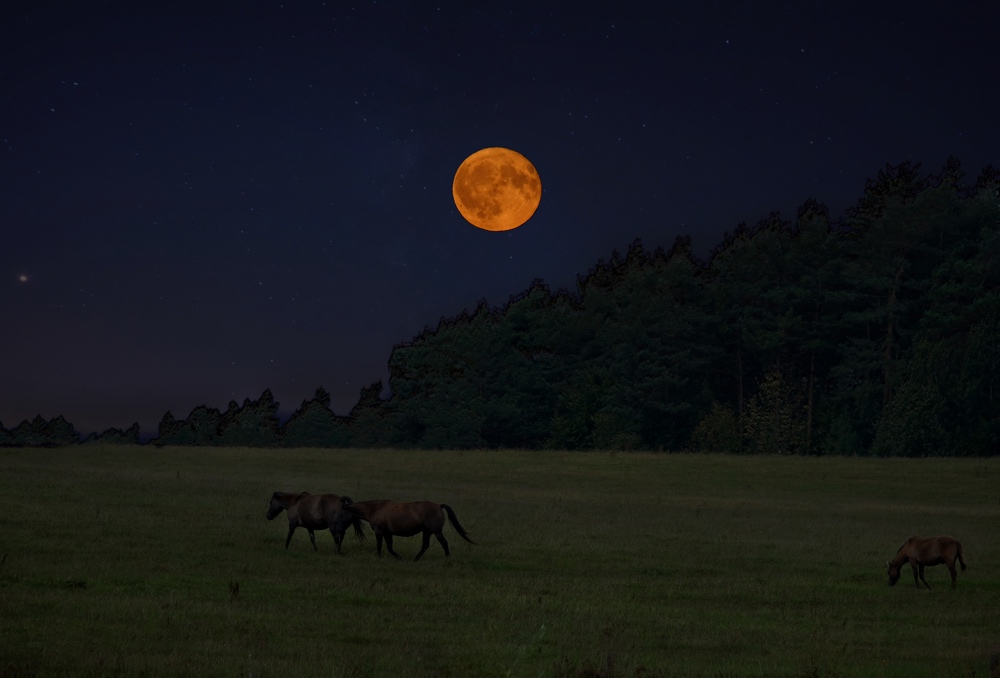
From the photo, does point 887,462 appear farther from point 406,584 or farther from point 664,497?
point 406,584

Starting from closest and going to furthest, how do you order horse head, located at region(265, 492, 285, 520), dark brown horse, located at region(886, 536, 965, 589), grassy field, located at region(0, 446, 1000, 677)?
grassy field, located at region(0, 446, 1000, 677) < dark brown horse, located at region(886, 536, 965, 589) < horse head, located at region(265, 492, 285, 520)

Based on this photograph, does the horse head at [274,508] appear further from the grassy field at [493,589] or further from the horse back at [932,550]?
the horse back at [932,550]

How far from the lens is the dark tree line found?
6956cm

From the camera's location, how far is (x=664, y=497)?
43844 millimetres

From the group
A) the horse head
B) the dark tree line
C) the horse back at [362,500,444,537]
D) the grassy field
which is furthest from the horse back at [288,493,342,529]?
the dark tree line

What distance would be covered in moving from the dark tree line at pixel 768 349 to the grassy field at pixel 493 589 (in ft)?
96.4

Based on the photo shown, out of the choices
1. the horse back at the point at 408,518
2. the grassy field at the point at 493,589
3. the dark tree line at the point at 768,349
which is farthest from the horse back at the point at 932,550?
the dark tree line at the point at 768,349

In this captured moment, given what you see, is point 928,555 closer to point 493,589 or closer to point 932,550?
point 932,550

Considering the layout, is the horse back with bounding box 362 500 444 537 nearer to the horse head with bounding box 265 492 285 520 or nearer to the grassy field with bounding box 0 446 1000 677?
the grassy field with bounding box 0 446 1000 677

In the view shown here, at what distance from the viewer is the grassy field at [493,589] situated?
12.6 meters

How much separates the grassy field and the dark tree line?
29.4m

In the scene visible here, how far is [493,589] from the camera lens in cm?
1869

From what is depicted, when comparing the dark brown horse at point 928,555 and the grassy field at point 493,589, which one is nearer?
the grassy field at point 493,589

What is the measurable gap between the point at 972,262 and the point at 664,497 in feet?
137
